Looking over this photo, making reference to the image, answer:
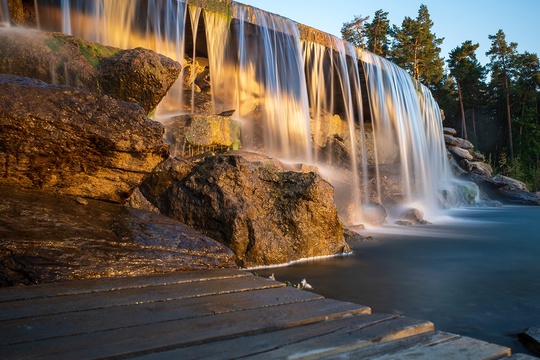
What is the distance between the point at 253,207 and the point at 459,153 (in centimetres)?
2415

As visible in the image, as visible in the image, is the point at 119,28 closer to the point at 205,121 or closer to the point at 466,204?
the point at 205,121

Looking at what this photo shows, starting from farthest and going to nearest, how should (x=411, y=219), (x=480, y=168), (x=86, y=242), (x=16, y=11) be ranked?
(x=480, y=168)
(x=411, y=219)
(x=16, y=11)
(x=86, y=242)

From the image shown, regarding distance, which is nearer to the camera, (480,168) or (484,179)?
(484,179)

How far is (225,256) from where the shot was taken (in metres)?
4.27

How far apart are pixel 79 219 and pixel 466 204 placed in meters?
22.3

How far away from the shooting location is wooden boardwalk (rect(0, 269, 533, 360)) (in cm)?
173

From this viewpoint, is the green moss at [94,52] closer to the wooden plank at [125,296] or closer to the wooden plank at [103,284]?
the wooden plank at [103,284]

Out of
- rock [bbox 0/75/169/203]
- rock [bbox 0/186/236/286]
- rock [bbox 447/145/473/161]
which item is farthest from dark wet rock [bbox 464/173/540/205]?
rock [bbox 0/186/236/286]

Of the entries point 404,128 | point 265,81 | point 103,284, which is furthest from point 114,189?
point 404,128

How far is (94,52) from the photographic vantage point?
7.32 metres

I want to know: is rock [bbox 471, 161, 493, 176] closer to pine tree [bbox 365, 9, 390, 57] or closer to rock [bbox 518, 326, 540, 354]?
pine tree [bbox 365, 9, 390, 57]

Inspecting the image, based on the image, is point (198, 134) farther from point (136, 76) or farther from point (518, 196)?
point (518, 196)

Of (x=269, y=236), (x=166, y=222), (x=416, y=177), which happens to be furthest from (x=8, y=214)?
(x=416, y=177)

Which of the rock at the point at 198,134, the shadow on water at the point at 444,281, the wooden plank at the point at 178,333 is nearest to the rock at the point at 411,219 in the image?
the shadow on water at the point at 444,281
